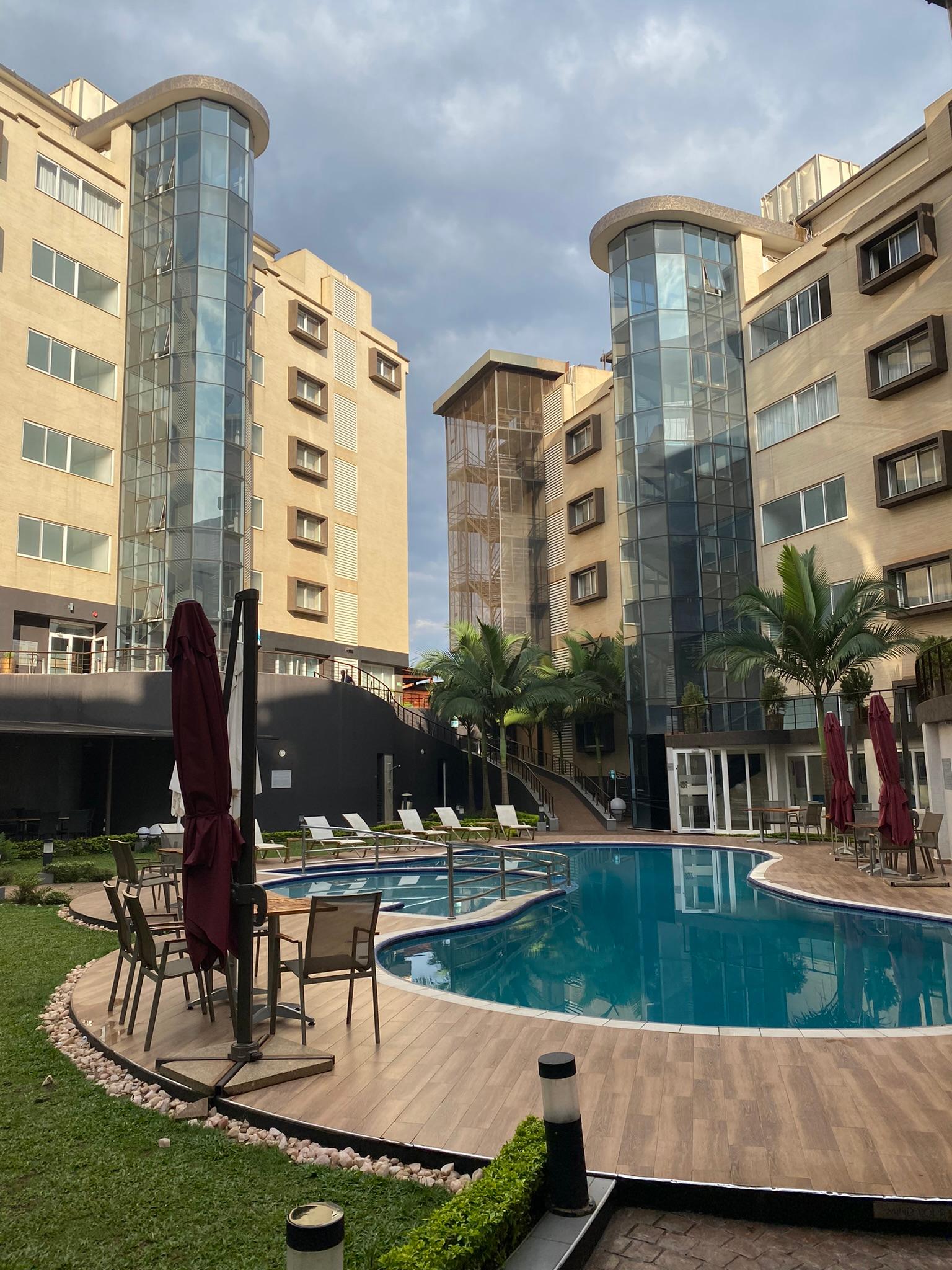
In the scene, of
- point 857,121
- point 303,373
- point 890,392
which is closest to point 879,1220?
point 890,392

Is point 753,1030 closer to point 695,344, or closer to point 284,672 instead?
point 284,672

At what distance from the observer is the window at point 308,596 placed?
34.0 meters

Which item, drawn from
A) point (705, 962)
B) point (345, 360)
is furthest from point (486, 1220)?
point (345, 360)

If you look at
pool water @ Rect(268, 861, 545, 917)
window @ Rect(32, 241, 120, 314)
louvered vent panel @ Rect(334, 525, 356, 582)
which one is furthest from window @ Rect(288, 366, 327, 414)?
pool water @ Rect(268, 861, 545, 917)

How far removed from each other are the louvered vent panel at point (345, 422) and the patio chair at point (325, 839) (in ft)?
70.7

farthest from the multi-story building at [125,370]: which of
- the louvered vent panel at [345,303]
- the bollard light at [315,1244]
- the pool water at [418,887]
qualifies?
the bollard light at [315,1244]

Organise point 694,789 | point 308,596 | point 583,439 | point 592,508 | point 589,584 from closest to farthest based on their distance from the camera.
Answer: point 694,789 → point 592,508 → point 308,596 → point 589,584 → point 583,439

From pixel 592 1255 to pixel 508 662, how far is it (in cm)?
2492

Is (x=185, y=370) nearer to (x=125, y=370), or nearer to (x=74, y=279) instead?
(x=125, y=370)

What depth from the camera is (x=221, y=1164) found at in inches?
164

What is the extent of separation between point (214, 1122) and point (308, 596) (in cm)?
→ 3111

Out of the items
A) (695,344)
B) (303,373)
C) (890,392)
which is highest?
(303,373)

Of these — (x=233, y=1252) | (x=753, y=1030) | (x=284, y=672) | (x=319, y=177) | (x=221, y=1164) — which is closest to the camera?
(x=233, y=1252)

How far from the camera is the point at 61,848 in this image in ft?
63.1
